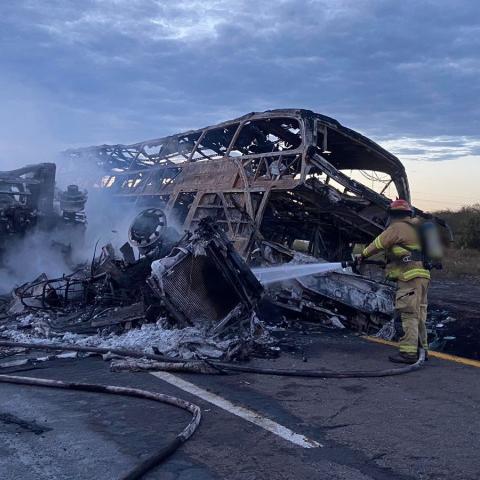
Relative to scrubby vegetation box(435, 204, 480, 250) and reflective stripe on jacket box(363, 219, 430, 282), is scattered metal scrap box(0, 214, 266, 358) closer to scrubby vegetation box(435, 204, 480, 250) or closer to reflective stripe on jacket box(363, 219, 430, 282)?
reflective stripe on jacket box(363, 219, 430, 282)

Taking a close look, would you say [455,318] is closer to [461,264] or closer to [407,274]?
[407,274]

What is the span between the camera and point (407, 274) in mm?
6215

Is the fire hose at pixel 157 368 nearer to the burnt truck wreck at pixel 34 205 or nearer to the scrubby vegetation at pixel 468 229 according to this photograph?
the burnt truck wreck at pixel 34 205

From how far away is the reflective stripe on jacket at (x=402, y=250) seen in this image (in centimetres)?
623

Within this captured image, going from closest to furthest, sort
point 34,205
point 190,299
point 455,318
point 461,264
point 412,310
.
A: point 412,310 < point 190,299 < point 455,318 < point 34,205 < point 461,264

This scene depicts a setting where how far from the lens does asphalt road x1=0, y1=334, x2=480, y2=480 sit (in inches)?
132

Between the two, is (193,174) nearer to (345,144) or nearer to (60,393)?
(345,144)

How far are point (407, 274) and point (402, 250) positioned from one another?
0.88ft

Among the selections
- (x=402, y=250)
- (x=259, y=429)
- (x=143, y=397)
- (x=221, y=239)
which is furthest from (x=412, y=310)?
(x=143, y=397)

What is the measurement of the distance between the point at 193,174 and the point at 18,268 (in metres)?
3.69

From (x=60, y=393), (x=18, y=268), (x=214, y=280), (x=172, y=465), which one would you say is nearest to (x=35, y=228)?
(x=18, y=268)

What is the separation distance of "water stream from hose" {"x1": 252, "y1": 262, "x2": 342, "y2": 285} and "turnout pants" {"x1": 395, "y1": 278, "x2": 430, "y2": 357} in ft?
5.70

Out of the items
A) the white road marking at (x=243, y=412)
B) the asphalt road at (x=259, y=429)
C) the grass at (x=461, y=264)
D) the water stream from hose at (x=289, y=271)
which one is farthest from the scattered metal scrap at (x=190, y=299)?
the grass at (x=461, y=264)

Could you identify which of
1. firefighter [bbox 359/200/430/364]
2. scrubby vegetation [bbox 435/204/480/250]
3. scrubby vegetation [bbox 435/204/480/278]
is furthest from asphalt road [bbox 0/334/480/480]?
scrubby vegetation [bbox 435/204/480/250]
